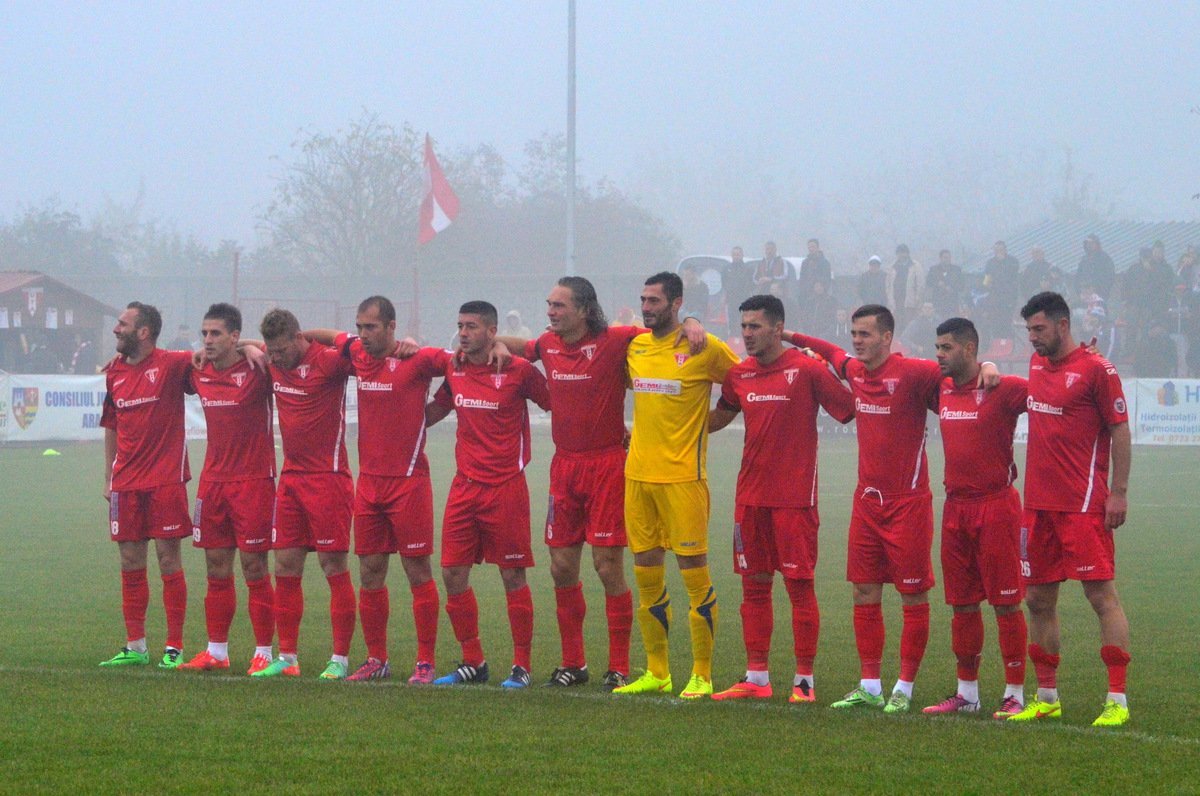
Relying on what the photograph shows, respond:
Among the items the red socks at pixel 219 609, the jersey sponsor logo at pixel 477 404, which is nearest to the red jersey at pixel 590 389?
the jersey sponsor logo at pixel 477 404

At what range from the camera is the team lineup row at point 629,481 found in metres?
8.35

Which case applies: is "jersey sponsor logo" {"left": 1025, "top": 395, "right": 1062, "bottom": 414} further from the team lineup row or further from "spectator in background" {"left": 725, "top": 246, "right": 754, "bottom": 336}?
"spectator in background" {"left": 725, "top": 246, "right": 754, "bottom": 336}

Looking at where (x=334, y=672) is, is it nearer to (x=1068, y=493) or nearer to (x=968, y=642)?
(x=968, y=642)

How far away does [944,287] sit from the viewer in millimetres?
34469

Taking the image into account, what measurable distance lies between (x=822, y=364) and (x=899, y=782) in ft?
10.3

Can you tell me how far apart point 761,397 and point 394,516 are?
105 inches

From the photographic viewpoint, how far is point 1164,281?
3253cm

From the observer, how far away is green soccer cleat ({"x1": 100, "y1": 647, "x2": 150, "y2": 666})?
9.91 metres

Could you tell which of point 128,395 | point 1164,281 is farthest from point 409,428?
point 1164,281

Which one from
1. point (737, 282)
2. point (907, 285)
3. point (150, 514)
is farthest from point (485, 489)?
point (737, 282)

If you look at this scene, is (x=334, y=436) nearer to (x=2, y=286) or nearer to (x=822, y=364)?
(x=822, y=364)

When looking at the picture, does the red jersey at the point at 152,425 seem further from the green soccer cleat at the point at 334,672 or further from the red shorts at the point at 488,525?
the red shorts at the point at 488,525

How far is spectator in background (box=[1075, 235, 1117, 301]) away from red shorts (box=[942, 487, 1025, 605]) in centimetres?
2673

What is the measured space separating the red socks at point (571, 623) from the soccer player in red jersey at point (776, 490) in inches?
42.8
